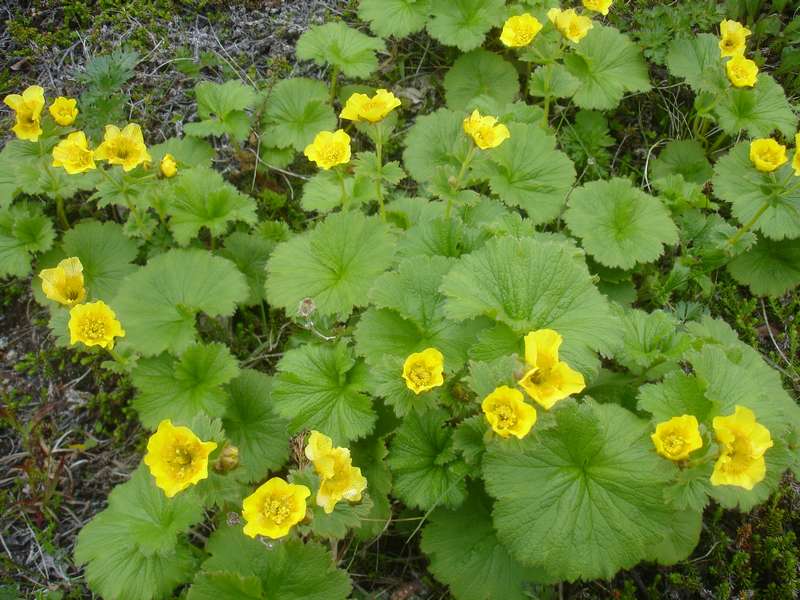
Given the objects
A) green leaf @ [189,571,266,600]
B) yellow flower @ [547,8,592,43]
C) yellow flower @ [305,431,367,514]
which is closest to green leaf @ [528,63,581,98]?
yellow flower @ [547,8,592,43]

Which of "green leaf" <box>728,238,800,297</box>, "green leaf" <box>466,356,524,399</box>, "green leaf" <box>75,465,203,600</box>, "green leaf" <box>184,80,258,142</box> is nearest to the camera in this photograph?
"green leaf" <box>466,356,524,399</box>

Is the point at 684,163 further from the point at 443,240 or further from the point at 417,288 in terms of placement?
the point at 417,288

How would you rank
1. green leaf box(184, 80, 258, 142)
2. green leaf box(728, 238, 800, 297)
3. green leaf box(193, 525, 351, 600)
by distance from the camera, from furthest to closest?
green leaf box(184, 80, 258, 142), green leaf box(728, 238, 800, 297), green leaf box(193, 525, 351, 600)

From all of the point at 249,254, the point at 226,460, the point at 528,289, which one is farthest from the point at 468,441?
the point at 249,254

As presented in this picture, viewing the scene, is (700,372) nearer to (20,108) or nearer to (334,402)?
(334,402)

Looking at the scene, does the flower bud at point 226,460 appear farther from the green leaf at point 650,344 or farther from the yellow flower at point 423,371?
the green leaf at point 650,344

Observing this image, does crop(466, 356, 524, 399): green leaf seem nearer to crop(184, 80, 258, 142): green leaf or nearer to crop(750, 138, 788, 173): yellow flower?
crop(750, 138, 788, 173): yellow flower

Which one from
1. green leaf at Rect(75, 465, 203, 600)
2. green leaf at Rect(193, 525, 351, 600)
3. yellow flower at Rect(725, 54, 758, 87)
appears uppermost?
A: yellow flower at Rect(725, 54, 758, 87)
